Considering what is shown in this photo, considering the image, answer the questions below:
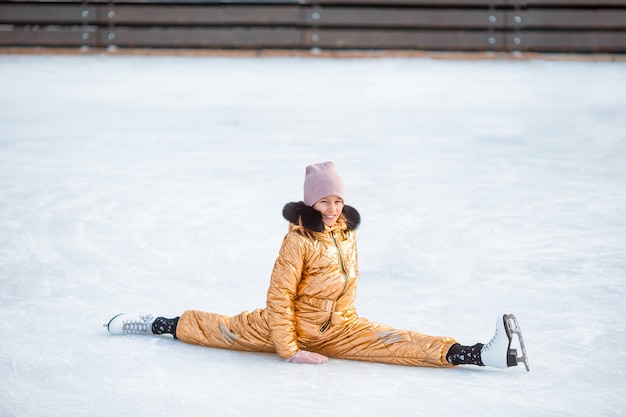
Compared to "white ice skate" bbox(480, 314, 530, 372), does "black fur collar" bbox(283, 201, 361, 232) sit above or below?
above

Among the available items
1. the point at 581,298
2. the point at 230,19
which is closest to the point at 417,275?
the point at 581,298

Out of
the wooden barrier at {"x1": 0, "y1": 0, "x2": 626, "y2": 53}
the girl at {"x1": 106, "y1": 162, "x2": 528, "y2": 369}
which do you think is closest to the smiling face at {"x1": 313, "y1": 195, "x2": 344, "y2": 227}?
the girl at {"x1": 106, "y1": 162, "x2": 528, "y2": 369}

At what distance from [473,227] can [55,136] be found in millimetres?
3487

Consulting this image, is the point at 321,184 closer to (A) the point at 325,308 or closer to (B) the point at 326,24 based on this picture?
(A) the point at 325,308

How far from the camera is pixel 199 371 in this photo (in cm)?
292

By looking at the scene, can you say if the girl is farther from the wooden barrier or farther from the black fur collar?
the wooden barrier

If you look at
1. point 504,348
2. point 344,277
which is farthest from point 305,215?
point 504,348

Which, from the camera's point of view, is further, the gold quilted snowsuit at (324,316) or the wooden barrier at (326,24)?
the wooden barrier at (326,24)

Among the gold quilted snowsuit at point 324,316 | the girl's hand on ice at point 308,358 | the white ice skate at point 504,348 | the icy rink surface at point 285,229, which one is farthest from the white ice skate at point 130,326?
the white ice skate at point 504,348

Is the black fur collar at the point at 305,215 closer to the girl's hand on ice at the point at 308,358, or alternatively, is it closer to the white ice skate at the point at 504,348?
the girl's hand on ice at the point at 308,358

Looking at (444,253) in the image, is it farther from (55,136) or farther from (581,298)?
(55,136)

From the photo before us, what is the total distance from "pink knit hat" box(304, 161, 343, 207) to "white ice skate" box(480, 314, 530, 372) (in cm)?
63

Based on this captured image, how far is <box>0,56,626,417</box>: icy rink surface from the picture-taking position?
2.80 metres

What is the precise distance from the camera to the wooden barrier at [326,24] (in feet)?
38.0
